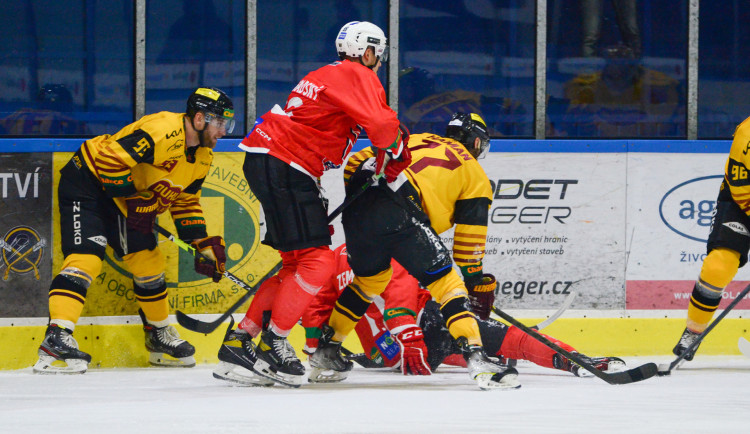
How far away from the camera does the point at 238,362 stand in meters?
3.72

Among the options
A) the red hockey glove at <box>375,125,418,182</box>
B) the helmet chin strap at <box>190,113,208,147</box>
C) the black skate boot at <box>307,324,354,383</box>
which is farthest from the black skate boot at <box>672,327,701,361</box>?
the helmet chin strap at <box>190,113,208,147</box>

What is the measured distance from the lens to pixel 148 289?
14.9 feet

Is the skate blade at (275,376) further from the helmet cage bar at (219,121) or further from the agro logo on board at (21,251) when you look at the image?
the agro logo on board at (21,251)

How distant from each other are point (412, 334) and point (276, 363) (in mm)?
651

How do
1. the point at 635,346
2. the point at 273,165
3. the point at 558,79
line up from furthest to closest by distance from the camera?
the point at 558,79 → the point at 635,346 → the point at 273,165

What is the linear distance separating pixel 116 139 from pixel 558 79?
2.45 metres

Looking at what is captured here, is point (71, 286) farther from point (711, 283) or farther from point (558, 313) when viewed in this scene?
point (711, 283)

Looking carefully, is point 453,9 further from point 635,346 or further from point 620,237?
point 635,346

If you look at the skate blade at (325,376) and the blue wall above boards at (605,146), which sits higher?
the blue wall above boards at (605,146)

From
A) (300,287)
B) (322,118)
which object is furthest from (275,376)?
(322,118)

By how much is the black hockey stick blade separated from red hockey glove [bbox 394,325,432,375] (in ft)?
2.33

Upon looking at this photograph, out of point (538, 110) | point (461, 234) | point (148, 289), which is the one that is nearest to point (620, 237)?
point (538, 110)

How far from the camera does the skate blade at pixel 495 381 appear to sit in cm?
357

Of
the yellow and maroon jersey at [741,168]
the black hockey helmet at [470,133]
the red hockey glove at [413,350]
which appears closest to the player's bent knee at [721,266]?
the yellow and maroon jersey at [741,168]
